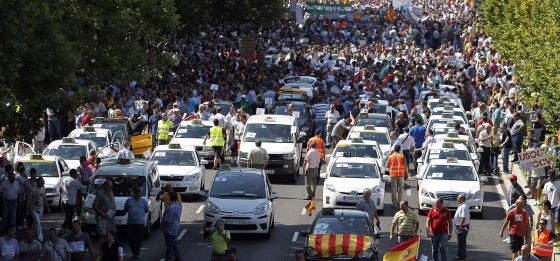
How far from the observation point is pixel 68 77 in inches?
1094

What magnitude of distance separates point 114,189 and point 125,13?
4.66m

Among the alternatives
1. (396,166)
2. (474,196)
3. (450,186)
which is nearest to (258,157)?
(396,166)

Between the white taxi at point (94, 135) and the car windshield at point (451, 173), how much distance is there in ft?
34.2

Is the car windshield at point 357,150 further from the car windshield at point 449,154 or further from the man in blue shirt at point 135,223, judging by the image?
the man in blue shirt at point 135,223

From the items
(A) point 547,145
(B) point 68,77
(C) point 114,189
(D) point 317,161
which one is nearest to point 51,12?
(B) point 68,77

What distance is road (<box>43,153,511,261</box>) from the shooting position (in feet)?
104

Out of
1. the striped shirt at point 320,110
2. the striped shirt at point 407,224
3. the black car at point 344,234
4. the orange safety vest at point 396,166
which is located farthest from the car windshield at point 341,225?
the striped shirt at point 320,110

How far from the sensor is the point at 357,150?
135 feet

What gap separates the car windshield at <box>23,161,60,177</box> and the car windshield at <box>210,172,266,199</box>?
16.9 feet

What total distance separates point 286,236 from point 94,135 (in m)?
11.4

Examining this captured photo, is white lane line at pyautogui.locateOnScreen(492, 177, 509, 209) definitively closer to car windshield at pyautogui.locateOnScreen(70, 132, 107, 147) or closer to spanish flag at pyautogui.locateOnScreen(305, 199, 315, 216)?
spanish flag at pyautogui.locateOnScreen(305, 199, 315, 216)

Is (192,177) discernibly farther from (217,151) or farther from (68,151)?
(217,151)

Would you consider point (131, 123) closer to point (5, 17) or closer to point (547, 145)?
point (547, 145)

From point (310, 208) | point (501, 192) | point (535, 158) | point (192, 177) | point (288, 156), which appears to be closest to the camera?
point (310, 208)
